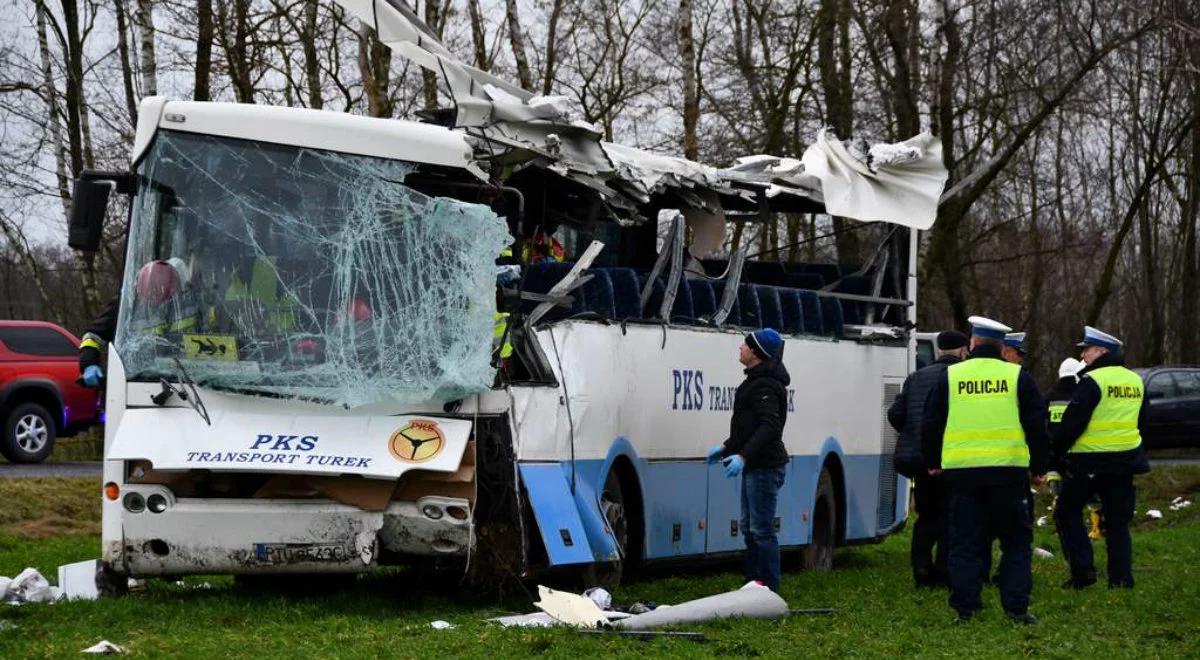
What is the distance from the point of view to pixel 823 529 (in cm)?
1722

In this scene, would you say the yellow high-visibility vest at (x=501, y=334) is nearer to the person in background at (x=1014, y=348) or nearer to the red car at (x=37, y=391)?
the person in background at (x=1014, y=348)

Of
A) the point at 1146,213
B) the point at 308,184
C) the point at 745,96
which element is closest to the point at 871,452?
the point at 308,184

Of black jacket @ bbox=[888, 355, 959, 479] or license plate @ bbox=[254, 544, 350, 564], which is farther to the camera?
black jacket @ bbox=[888, 355, 959, 479]

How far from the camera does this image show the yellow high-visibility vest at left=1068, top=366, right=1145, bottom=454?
1439 centimetres

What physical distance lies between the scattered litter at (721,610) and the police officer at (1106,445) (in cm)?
380

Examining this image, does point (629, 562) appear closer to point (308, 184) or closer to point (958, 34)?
point (308, 184)

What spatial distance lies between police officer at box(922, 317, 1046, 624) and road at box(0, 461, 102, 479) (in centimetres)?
1201

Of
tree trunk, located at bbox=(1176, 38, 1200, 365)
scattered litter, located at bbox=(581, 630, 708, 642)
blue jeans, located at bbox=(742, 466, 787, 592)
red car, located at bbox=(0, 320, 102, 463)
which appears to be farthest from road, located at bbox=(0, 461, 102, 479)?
tree trunk, located at bbox=(1176, 38, 1200, 365)

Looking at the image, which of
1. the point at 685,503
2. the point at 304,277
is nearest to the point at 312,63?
the point at 685,503

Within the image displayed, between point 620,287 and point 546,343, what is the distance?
142 centimetres

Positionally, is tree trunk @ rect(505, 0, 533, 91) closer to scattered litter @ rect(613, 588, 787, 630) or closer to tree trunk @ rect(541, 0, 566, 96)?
tree trunk @ rect(541, 0, 566, 96)

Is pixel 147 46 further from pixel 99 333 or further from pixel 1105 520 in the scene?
pixel 1105 520

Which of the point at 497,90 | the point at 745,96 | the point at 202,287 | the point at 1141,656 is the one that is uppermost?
the point at 745,96

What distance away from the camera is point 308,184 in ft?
38.2
